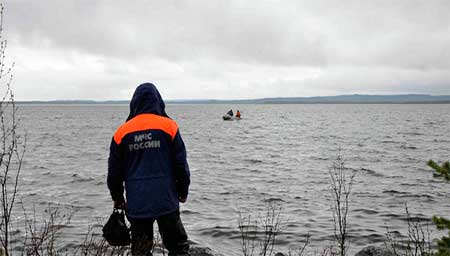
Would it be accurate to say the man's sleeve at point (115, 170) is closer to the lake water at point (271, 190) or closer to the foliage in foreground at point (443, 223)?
the foliage in foreground at point (443, 223)

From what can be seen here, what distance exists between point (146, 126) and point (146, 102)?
0.31 m

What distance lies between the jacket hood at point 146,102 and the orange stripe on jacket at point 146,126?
0.10 metres

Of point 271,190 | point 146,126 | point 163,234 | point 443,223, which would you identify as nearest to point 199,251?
point 163,234

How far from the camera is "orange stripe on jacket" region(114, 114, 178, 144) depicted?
4863 millimetres

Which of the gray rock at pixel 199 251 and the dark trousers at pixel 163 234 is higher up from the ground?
the dark trousers at pixel 163 234

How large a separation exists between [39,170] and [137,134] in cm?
1859

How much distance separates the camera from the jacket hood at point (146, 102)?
5020mm

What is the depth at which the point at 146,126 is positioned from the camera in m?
4.86

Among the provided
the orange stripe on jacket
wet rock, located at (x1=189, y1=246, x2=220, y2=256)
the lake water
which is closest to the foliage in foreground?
the orange stripe on jacket

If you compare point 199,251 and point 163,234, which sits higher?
→ point 163,234

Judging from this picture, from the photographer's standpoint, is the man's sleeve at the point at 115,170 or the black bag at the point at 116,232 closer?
the man's sleeve at the point at 115,170

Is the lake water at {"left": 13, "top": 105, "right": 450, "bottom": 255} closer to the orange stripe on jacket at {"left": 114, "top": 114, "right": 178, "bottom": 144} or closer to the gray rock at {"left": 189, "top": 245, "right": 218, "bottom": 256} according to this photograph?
the gray rock at {"left": 189, "top": 245, "right": 218, "bottom": 256}

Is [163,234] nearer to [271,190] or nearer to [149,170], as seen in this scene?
[149,170]

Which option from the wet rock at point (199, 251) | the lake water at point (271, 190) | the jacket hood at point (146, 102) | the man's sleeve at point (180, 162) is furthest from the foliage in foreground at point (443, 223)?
the lake water at point (271, 190)
